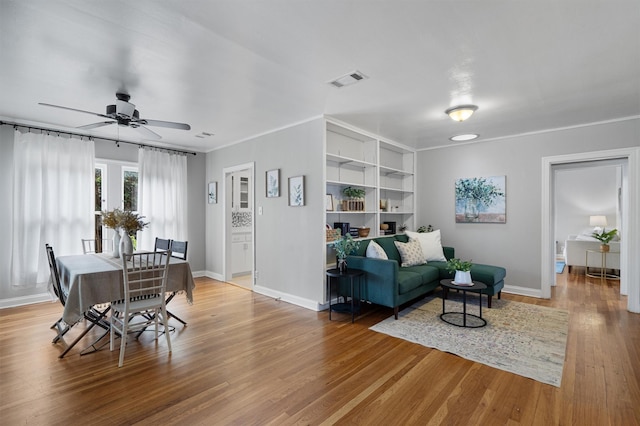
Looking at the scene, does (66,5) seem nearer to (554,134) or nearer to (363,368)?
(363,368)

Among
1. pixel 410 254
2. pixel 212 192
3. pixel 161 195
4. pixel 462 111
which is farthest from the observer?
pixel 212 192

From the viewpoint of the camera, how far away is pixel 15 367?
263 centimetres

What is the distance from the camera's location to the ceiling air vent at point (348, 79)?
114 inches

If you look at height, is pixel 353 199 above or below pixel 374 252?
above

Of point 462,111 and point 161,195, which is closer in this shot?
point 462,111

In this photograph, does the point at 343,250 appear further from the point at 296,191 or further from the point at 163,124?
the point at 163,124

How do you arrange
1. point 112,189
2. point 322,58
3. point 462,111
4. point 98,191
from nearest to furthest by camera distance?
point 322,58
point 462,111
point 98,191
point 112,189

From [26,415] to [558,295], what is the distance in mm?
6320

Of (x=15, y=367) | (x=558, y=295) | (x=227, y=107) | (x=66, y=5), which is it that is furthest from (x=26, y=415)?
(x=558, y=295)

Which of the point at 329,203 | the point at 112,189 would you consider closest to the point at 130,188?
the point at 112,189

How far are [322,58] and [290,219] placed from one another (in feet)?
8.17

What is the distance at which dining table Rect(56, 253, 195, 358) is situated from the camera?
2.72 meters

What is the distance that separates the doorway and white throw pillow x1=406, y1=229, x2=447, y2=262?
3009 mm

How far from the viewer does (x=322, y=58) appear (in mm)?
2586
